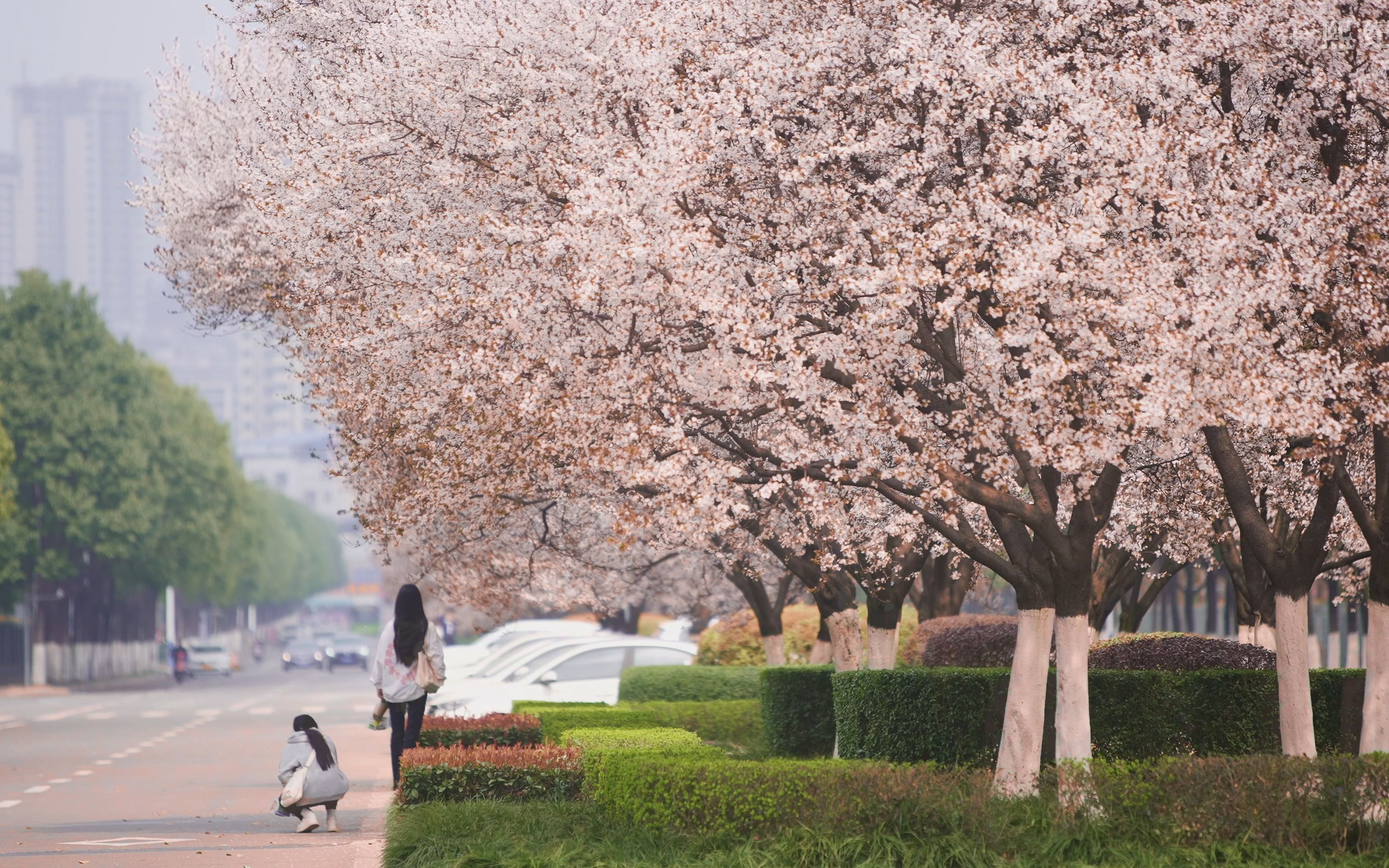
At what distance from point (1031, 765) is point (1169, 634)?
18.7 feet

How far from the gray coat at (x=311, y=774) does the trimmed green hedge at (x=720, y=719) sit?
20.0 feet

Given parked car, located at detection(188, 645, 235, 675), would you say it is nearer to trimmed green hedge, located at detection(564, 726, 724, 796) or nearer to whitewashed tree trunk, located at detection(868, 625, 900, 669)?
whitewashed tree trunk, located at detection(868, 625, 900, 669)

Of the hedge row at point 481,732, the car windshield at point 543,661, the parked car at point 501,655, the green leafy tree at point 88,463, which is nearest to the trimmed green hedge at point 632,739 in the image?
the hedge row at point 481,732

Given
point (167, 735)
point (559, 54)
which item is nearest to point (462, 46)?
point (559, 54)

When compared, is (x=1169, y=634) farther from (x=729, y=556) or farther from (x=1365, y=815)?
(x=1365, y=815)

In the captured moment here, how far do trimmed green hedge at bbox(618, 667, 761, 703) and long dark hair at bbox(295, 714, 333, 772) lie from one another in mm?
8403

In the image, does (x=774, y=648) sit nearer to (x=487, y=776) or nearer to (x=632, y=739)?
(x=632, y=739)

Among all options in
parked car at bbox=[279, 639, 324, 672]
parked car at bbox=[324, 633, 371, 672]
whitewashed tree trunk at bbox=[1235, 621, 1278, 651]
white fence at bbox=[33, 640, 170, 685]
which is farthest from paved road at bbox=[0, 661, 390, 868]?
parked car at bbox=[279, 639, 324, 672]

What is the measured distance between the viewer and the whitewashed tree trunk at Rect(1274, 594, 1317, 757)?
34.9 ft

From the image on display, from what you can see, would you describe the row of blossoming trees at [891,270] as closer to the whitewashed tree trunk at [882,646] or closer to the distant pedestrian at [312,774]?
the distant pedestrian at [312,774]

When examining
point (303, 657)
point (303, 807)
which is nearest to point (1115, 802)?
point (303, 807)

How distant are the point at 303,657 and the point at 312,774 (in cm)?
7248

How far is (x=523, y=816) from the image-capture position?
11047 millimetres

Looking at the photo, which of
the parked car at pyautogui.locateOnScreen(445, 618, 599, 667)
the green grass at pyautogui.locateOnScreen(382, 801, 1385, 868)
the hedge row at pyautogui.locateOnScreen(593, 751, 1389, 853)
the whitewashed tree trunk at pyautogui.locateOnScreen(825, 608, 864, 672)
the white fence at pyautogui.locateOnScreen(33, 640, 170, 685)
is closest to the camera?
the green grass at pyautogui.locateOnScreen(382, 801, 1385, 868)
